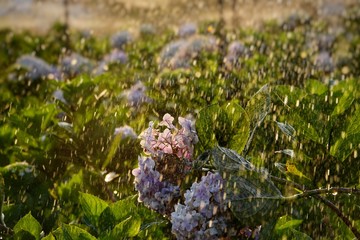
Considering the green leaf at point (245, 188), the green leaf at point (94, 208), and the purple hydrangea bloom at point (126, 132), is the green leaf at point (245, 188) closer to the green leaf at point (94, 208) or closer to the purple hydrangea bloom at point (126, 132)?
the green leaf at point (94, 208)

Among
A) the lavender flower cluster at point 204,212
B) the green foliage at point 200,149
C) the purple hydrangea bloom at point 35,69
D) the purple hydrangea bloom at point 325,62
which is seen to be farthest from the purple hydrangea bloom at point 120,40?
the lavender flower cluster at point 204,212

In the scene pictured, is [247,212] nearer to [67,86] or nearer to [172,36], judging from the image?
[67,86]

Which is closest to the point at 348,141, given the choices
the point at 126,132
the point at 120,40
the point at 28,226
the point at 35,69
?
the point at 28,226

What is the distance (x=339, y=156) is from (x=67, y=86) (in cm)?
108

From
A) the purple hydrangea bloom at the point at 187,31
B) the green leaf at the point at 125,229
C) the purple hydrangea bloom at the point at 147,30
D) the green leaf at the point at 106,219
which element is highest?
the green leaf at the point at 125,229

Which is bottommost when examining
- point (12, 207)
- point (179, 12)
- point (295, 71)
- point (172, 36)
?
point (179, 12)

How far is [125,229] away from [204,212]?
5.4 inches

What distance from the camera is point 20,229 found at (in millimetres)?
1241

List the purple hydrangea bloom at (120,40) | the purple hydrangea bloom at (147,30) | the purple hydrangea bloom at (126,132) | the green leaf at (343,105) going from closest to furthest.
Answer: the green leaf at (343,105)
the purple hydrangea bloom at (126,132)
the purple hydrangea bloom at (120,40)
the purple hydrangea bloom at (147,30)

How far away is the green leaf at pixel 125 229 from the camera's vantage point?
42.2 inches

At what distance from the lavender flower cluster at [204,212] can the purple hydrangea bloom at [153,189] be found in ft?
0.27

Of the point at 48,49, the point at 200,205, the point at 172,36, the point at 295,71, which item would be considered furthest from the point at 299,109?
the point at 48,49

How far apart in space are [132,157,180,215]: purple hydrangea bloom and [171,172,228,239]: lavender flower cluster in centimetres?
8

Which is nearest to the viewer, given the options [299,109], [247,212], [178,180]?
[247,212]
